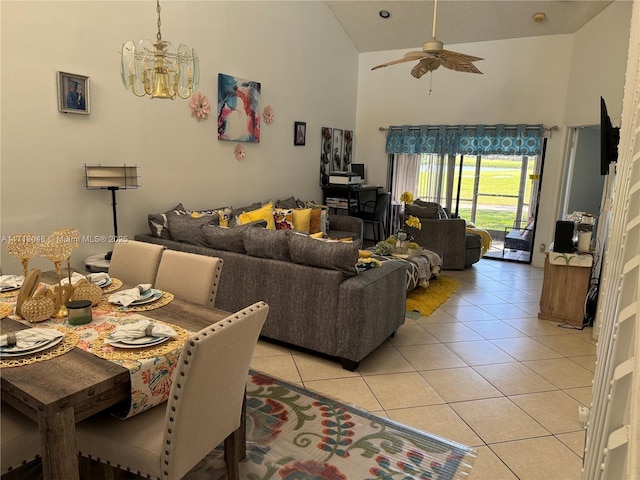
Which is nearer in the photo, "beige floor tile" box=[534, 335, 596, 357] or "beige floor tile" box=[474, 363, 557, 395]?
"beige floor tile" box=[474, 363, 557, 395]

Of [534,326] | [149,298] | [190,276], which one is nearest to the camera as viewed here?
[149,298]

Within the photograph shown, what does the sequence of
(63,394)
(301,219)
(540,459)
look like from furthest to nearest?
(301,219) → (540,459) → (63,394)

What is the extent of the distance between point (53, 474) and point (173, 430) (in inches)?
14.7

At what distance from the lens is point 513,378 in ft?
10.6

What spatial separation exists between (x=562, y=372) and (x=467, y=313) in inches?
50.9

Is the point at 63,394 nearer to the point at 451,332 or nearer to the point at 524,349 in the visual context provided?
the point at 451,332

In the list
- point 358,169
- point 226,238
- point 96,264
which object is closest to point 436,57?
point 226,238

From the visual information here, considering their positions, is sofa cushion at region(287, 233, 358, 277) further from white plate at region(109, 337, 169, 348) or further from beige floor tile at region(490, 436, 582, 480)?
white plate at region(109, 337, 169, 348)

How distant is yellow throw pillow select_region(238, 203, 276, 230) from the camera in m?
4.95

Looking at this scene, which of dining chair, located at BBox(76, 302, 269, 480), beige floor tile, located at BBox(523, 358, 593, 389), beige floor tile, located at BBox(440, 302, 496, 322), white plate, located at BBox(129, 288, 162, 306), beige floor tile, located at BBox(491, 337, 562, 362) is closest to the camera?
dining chair, located at BBox(76, 302, 269, 480)

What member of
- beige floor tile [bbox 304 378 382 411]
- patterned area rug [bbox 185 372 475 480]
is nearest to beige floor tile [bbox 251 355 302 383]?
beige floor tile [bbox 304 378 382 411]

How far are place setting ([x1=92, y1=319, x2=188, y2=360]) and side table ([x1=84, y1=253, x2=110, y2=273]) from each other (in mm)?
2072

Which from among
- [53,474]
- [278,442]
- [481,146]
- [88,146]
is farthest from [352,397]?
[481,146]

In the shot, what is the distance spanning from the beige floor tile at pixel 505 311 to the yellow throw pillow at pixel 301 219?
2309 millimetres
